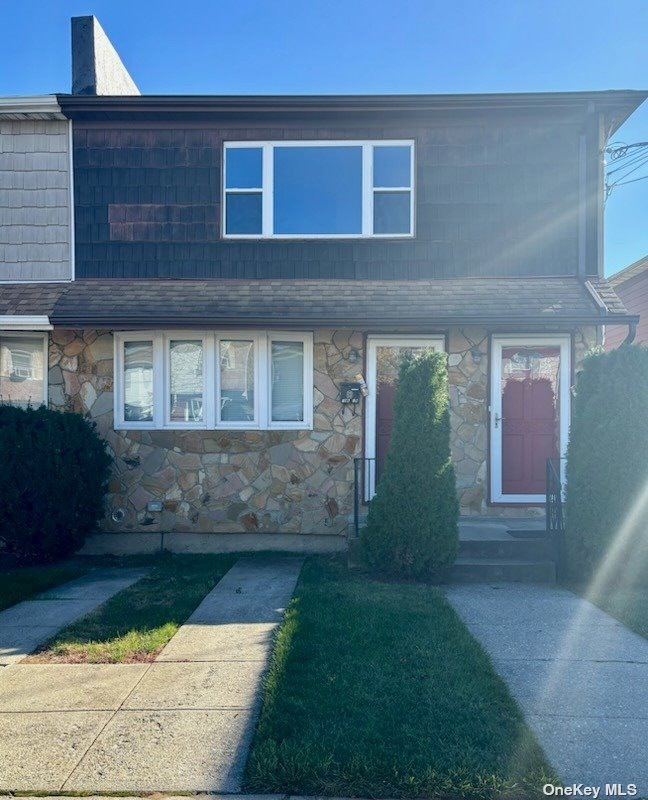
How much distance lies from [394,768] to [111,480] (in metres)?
5.56

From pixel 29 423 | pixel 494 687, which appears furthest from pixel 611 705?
pixel 29 423

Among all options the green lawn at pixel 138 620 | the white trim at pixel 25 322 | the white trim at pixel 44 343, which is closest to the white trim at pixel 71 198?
the white trim at pixel 44 343

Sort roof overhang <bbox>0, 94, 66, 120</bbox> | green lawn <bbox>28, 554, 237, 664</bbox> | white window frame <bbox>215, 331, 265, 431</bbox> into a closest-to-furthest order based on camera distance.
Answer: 1. green lawn <bbox>28, 554, 237, 664</bbox>
2. white window frame <bbox>215, 331, 265, 431</bbox>
3. roof overhang <bbox>0, 94, 66, 120</bbox>

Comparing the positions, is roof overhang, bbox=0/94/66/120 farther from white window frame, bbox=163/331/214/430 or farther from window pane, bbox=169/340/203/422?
window pane, bbox=169/340/203/422

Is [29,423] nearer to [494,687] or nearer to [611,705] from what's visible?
[494,687]

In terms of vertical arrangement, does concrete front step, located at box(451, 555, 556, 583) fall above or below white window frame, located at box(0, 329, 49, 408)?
below

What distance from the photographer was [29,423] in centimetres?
658

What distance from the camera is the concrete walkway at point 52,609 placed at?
14.1ft

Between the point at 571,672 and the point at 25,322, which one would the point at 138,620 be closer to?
the point at 571,672

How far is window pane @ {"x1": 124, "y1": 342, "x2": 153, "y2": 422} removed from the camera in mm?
7465

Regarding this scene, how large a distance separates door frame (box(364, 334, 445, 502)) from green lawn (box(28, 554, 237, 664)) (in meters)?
2.01

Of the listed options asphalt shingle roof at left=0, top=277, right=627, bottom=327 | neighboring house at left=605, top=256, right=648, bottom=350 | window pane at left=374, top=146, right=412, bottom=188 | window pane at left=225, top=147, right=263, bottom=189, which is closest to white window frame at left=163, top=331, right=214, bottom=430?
asphalt shingle roof at left=0, top=277, right=627, bottom=327

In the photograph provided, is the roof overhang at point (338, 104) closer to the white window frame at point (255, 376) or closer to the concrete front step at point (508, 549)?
the white window frame at point (255, 376)

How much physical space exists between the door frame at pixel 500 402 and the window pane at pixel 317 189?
2.54 metres
